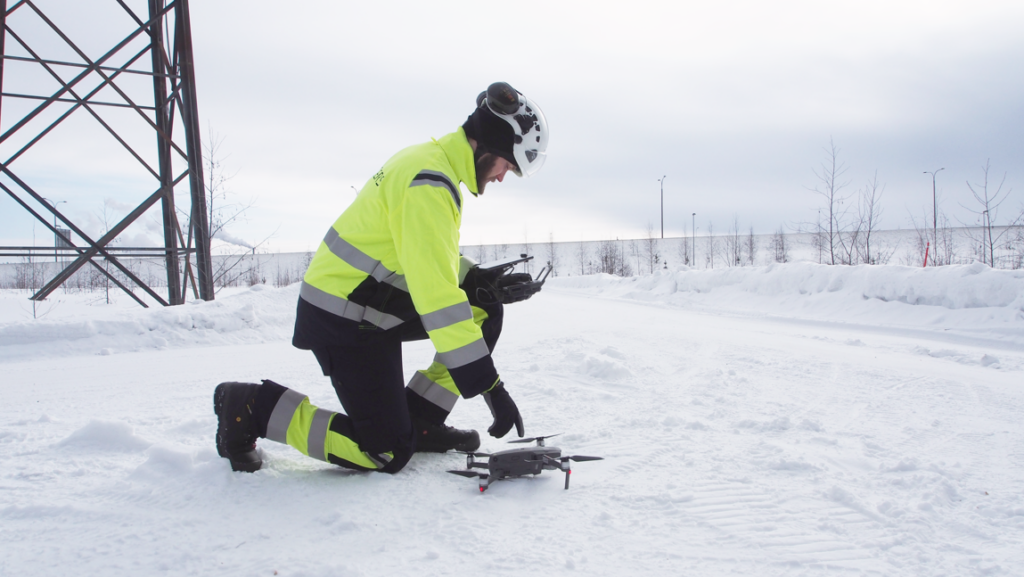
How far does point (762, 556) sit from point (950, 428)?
208 cm

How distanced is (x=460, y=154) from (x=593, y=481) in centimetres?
155

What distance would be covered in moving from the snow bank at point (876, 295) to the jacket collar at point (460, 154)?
8.79 metres

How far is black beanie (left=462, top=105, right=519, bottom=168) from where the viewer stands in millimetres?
2545

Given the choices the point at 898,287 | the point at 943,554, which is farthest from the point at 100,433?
the point at 898,287

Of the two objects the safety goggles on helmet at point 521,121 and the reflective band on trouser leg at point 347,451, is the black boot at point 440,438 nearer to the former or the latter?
the reflective band on trouser leg at point 347,451

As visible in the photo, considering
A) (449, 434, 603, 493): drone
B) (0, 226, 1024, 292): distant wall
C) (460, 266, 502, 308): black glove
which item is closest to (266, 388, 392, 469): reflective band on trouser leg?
(449, 434, 603, 493): drone

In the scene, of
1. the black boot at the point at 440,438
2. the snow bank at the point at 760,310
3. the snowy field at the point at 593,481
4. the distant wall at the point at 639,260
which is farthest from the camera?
the distant wall at the point at 639,260

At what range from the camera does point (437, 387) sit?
2857 mm

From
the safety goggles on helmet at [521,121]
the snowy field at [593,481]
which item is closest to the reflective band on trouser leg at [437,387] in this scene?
the snowy field at [593,481]

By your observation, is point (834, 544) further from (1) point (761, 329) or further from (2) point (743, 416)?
(1) point (761, 329)

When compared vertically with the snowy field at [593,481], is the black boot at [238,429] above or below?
above

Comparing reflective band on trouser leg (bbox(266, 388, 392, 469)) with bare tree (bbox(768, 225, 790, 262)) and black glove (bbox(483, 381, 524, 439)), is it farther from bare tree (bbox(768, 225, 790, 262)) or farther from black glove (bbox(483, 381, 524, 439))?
bare tree (bbox(768, 225, 790, 262))

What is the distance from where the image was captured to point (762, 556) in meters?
1.72

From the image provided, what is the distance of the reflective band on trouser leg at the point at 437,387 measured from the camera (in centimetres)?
282
